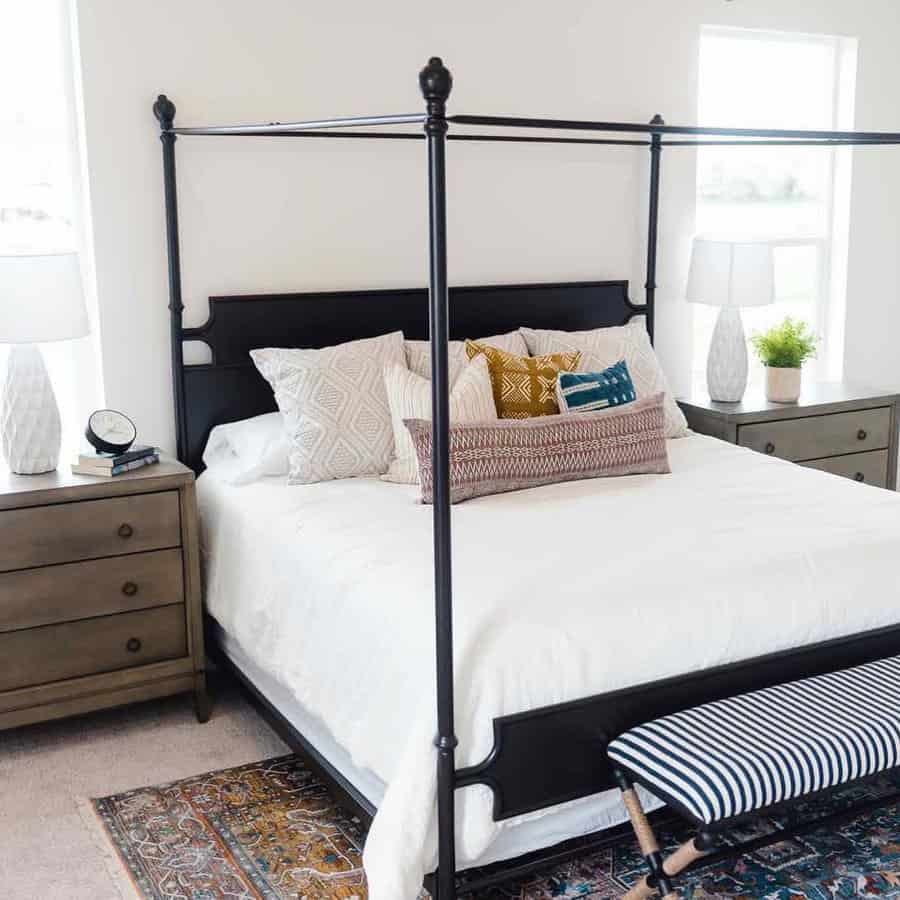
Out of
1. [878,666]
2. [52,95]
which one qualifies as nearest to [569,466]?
[878,666]

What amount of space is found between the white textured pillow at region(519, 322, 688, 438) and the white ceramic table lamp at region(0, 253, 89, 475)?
144 centimetres

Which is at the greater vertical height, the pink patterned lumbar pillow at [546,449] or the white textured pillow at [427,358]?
the white textured pillow at [427,358]

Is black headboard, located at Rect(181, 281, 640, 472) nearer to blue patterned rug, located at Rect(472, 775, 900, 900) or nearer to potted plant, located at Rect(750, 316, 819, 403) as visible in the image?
potted plant, located at Rect(750, 316, 819, 403)

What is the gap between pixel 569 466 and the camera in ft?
10.5

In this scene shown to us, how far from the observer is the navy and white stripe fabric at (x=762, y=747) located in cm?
204

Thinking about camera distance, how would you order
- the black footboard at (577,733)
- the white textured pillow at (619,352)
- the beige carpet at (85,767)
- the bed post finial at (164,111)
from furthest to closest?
the white textured pillow at (619,352)
the bed post finial at (164,111)
the beige carpet at (85,767)
the black footboard at (577,733)

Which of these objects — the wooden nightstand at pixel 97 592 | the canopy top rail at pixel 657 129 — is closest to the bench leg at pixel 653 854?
the canopy top rail at pixel 657 129

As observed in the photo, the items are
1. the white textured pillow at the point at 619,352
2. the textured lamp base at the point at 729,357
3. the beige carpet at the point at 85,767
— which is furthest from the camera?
the textured lamp base at the point at 729,357

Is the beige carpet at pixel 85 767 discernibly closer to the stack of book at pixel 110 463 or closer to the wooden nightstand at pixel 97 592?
the wooden nightstand at pixel 97 592

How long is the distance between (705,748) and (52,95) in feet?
8.40

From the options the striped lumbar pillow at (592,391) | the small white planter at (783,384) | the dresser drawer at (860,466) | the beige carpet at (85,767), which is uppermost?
the striped lumbar pillow at (592,391)

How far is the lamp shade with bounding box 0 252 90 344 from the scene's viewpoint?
9.82 feet

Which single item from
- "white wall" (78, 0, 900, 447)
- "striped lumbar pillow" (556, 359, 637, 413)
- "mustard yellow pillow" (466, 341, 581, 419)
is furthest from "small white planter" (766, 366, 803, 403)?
"mustard yellow pillow" (466, 341, 581, 419)

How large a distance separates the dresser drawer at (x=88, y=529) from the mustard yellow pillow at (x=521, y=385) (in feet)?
3.13
